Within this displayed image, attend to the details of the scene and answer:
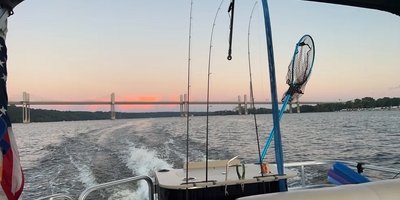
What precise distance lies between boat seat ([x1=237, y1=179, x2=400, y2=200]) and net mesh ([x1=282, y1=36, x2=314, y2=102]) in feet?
6.54

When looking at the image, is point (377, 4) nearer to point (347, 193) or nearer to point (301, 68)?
point (301, 68)

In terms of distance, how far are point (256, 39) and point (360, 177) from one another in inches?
73.4

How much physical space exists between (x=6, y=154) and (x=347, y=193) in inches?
87.4

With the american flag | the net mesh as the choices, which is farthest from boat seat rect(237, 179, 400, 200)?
the net mesh

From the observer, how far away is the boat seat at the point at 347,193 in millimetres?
1640

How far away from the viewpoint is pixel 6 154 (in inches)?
67.0

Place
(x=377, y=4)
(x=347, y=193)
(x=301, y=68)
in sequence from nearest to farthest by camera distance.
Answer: (x=347, y=193), (x=377, y=4), (x=301, y=68)

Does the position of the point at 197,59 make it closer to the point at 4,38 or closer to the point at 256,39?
the point at 256,39

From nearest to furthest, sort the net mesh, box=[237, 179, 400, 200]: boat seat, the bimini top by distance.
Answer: box=[237, 179, 400, 200]: boat seat
the bimini top
the net mesh

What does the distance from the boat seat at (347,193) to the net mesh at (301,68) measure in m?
1.99

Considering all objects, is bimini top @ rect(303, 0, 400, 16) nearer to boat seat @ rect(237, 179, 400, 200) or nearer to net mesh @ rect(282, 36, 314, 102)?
net mesh @ rect(282, 36, 314, 102)

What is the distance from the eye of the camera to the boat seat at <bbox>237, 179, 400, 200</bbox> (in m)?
1.64

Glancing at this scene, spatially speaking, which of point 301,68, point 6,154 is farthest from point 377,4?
point 6,154

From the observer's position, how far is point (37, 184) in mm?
7855
